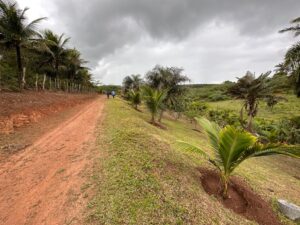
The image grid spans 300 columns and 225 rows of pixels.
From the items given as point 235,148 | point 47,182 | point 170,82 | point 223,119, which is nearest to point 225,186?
point 235,148

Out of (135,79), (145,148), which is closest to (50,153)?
(145,148)

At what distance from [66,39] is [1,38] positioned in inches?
469

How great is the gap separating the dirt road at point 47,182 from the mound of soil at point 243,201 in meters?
2.85

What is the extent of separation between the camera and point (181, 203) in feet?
14.1

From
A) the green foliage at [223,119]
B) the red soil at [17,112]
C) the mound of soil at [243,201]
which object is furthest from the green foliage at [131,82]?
the mound of soil at [243,201]

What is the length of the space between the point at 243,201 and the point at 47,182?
4.32 metres

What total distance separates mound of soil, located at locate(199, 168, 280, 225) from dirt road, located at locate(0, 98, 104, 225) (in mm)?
2852

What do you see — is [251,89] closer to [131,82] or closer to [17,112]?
[17,112]

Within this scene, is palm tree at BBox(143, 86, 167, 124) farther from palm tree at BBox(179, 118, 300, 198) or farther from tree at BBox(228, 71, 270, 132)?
tree at BBox(228, 71, 270, 132)

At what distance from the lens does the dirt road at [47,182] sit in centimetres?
396

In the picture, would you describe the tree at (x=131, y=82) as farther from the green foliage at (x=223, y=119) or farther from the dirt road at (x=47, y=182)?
the dirt road at (x=47, y=182)

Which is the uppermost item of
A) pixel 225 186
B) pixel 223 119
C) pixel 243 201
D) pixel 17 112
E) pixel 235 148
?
pixel 235 148

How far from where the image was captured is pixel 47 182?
5031 millimetres

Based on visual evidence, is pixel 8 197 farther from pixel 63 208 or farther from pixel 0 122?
pixel 0 122
